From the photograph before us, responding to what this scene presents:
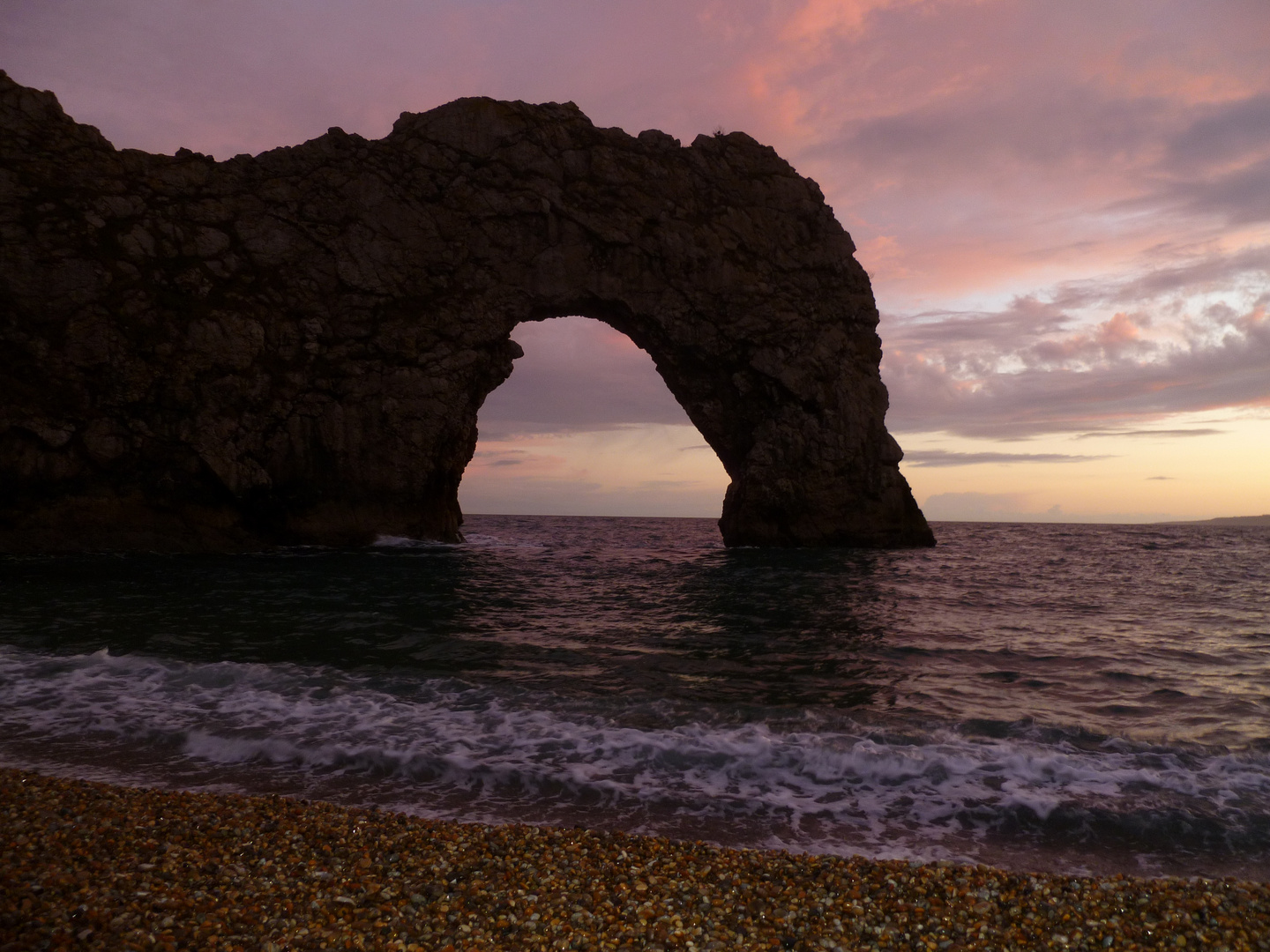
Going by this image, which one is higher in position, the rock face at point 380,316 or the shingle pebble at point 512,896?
the rock face at point 380,316

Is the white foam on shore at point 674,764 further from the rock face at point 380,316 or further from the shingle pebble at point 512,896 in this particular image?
the rock face at point 380,316

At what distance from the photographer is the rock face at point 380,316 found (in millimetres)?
28625

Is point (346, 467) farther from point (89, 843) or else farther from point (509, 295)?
point (89, 843)

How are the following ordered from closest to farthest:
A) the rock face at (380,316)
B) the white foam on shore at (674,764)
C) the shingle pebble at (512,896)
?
the shingle pebble at (512,896) → the white foam on shore at (674,764) → the rock face at (380,316)

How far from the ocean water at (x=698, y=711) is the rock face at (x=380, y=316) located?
36.0 feet

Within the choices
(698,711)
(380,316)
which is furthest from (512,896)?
(380,316)

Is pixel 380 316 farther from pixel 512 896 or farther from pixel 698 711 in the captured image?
pixel 512 896

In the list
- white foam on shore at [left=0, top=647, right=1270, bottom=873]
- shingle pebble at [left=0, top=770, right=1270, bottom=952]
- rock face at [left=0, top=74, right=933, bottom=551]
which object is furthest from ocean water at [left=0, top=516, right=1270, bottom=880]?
rock face at [left=0, top=74, right=933, bottom=551]

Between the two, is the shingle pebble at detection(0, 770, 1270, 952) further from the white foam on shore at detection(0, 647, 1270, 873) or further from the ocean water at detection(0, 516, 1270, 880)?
the white foam on shore at detection(0, 647, 1270, 873)

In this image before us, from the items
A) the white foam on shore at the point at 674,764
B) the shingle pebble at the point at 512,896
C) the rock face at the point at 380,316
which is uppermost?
the rock face at the point at 380,316

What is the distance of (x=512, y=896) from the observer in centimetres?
470

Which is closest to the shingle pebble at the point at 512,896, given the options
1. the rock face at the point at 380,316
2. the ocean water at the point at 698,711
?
the ocean water at the point at 698,711

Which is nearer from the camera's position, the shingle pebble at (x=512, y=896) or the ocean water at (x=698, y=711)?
the shingle pebble at (x=512, y=896)

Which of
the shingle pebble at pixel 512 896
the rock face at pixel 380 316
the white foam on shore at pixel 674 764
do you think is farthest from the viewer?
the rock face at pixel 380 316
